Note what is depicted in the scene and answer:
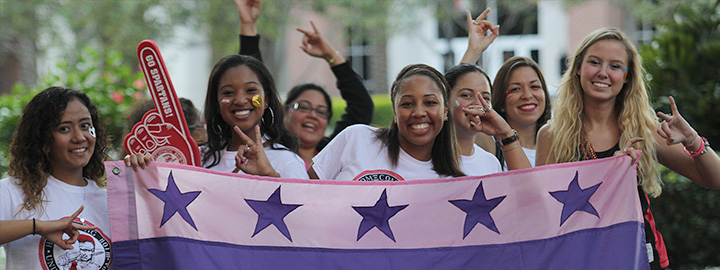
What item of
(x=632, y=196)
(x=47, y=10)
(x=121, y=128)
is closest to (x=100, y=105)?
(x=121, y=128)

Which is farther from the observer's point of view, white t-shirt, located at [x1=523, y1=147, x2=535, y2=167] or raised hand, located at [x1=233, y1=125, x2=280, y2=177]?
white t-shirt, located at [x1=523, y1=147, x2=535, y2=167]

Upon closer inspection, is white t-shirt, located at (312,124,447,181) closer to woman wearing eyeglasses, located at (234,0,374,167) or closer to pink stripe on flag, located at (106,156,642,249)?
pink stripe on flag, located at (106,156,642,249)

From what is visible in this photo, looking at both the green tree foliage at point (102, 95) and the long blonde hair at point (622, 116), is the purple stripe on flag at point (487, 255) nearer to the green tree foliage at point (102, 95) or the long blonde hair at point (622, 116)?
the long blonde hair at point (622, 116)

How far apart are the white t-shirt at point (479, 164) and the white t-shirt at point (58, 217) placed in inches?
71.0

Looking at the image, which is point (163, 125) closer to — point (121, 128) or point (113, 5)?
point (121, 128)

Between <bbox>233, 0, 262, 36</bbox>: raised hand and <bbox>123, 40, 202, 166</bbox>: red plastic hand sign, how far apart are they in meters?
1.29

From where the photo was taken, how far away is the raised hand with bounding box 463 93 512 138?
3891 millimetres

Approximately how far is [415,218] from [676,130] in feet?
4.24

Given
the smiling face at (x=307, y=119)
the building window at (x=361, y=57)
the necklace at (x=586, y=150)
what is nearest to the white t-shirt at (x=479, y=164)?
the necklace at (x=586, y=150)

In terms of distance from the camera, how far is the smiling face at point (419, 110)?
12.9 feet

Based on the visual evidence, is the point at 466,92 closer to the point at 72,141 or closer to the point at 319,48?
the point at 319,48

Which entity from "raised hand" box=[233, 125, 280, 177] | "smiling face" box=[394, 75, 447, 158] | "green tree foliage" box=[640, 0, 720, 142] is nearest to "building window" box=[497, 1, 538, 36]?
"green tree foliage" box=[640, 0, 720, 142]

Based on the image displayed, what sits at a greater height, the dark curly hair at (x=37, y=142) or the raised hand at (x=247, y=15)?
the raised hand at (x=247, y=15)

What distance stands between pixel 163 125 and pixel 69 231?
0.78 m
